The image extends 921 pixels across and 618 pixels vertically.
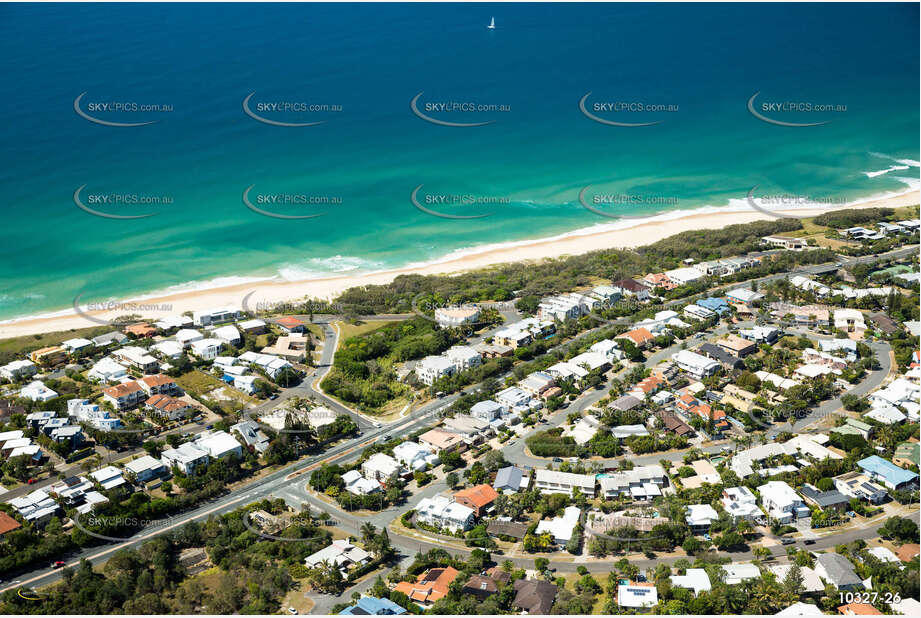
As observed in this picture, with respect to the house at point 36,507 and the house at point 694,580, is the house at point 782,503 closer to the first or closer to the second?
A: the house at point 694,580

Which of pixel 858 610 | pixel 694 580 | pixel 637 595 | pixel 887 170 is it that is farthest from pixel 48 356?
pixel 887 170

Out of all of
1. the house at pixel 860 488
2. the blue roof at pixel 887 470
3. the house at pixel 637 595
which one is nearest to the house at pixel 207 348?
the house at pixel 637 595

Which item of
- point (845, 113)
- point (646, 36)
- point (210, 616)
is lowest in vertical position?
point (210, 616)

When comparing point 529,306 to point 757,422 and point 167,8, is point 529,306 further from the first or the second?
point 167,8

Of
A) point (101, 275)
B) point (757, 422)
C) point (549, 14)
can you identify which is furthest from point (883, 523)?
point (549, 14)

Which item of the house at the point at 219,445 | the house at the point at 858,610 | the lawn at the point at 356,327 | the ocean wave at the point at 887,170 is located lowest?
the house at the point at 858,610

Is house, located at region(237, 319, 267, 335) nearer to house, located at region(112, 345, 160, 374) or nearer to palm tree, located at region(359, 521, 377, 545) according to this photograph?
house, located at region(112, 345, 160, 374)

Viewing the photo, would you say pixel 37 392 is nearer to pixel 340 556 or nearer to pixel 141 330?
pixel 141 330
